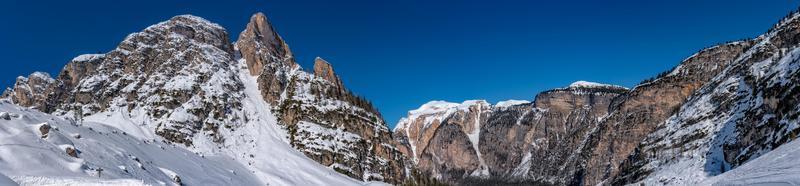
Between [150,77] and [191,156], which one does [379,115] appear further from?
[191,156]

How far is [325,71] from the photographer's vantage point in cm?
19050

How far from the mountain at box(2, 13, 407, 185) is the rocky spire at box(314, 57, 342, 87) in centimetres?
39

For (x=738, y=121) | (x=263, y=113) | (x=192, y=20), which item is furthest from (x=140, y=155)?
(x=738, y=121)

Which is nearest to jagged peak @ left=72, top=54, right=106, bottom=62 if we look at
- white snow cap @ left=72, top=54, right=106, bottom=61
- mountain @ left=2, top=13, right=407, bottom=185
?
white snow cap @ left=72, top=54, right=106, bottom=61

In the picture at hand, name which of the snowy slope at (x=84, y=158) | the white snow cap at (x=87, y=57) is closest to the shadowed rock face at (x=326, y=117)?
the white snow cap at (x=87, y=57)

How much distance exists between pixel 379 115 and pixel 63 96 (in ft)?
297

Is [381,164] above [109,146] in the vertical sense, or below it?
above

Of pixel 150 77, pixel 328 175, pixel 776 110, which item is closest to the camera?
pixel 776 110

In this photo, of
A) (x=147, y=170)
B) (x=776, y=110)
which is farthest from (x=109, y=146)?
(x=776, y=110)

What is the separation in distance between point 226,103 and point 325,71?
41.3m

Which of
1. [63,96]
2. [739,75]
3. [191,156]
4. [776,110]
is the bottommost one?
[191,156]

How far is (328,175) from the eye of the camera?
5551 inches

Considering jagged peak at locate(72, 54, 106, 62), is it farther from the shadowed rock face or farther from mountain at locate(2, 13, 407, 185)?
the shadowed rock face

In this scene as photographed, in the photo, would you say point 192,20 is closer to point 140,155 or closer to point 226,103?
point 226,103
